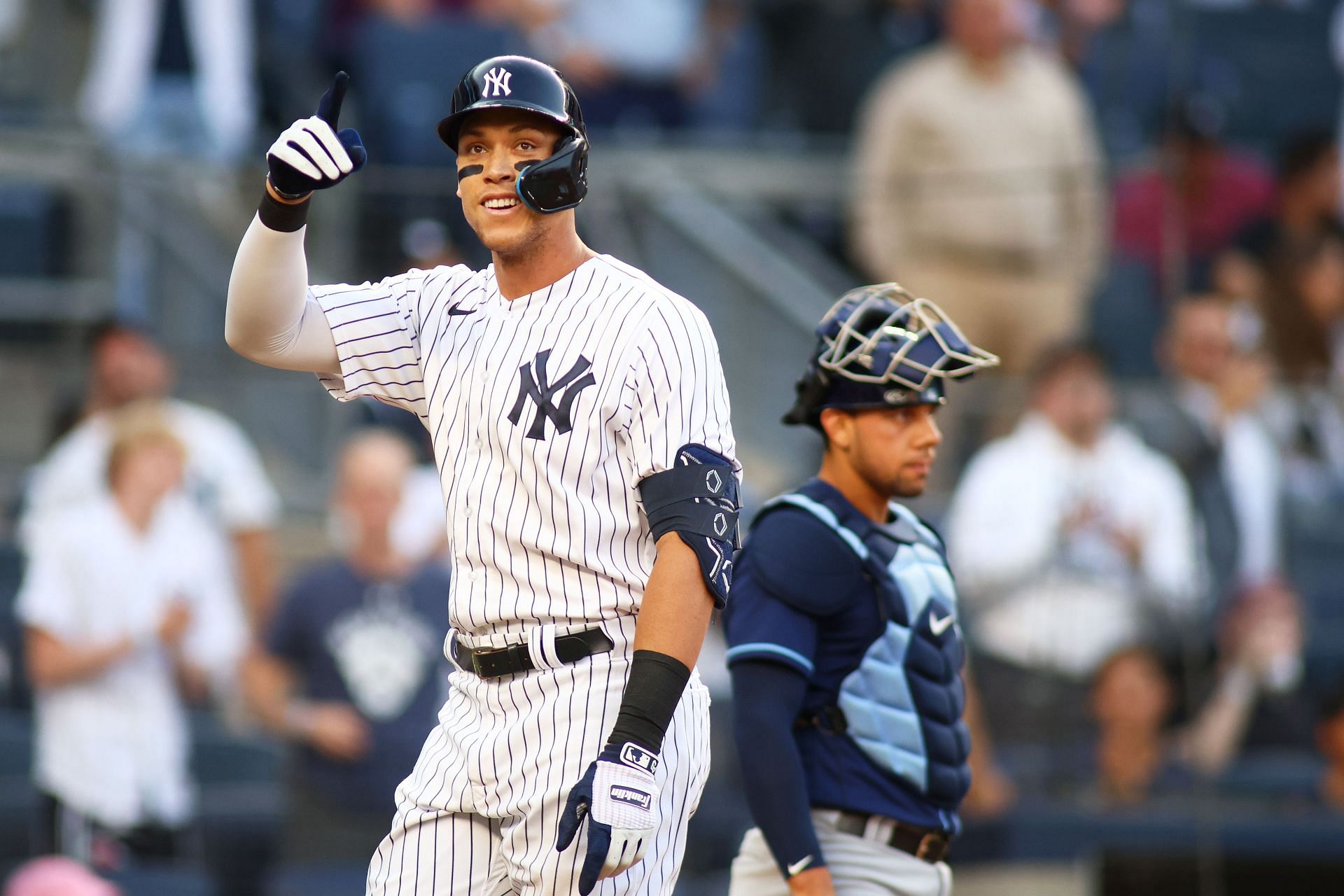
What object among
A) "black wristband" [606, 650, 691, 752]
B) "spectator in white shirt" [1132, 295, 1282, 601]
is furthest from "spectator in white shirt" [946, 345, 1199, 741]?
"black wristband" [606, 650, 691, 752]

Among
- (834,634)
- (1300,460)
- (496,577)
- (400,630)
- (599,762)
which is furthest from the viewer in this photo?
(1300,460)

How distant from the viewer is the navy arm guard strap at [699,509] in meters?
2.99

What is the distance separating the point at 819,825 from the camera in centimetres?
372

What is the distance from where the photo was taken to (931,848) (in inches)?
148

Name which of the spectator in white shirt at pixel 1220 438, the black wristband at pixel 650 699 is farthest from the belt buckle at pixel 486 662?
the spectator in white shirt at pixel 1220 438

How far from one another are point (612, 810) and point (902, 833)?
3.44 ft

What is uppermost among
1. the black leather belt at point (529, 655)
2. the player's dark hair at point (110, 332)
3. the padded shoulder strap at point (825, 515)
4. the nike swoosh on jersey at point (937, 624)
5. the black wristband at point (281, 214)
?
the black wristband at point (281, 214)

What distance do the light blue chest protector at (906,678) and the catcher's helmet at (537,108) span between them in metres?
0.95

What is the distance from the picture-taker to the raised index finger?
3023mm

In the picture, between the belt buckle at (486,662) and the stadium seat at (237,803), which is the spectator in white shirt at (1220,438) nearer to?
the stadium seat at (237,803)

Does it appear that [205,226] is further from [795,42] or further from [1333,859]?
[1333,859]

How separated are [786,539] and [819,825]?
1.85 ft

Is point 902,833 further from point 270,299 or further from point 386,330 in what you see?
point 270,299

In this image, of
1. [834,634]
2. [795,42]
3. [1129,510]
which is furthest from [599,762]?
[795,42]
